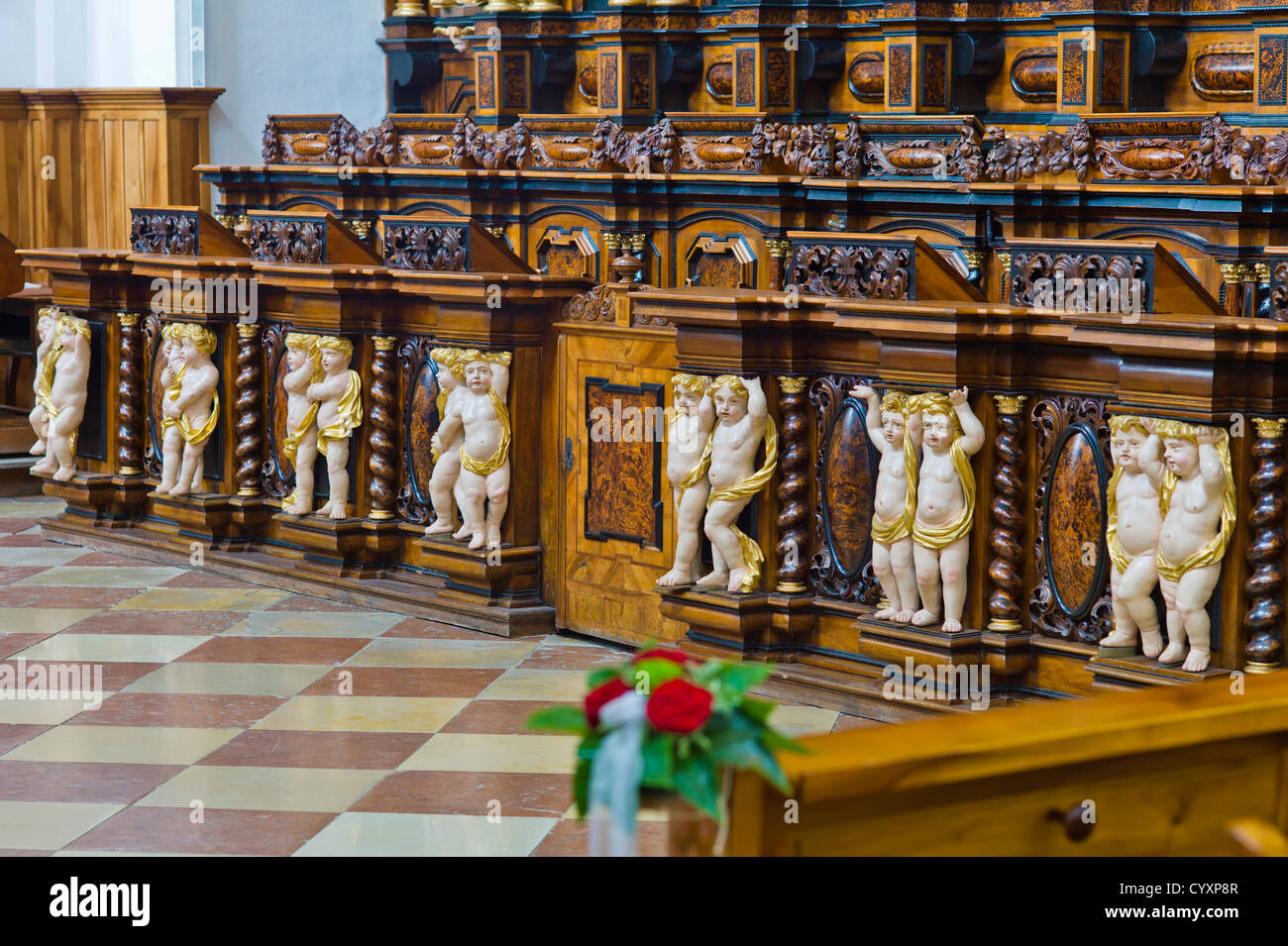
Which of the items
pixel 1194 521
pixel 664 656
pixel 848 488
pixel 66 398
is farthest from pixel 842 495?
pixel 66 398

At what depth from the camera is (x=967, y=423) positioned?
193 inches

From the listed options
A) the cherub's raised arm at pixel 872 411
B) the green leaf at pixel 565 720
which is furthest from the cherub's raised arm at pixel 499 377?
the green leaf at pixel 565 720

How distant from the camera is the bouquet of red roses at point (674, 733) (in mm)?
1971

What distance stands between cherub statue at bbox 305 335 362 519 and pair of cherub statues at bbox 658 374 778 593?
156cm

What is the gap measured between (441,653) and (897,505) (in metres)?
1.65

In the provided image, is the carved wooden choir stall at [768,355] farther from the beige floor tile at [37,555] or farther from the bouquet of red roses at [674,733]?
the bouquet of red roses at [674,733]

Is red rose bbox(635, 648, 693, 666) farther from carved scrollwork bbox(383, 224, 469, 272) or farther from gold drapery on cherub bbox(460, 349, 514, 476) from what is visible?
carved scrollwork bbox(383, 224, 469, 272)

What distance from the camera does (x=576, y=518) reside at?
607cm

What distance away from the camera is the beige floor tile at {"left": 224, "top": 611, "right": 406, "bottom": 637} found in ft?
20.2

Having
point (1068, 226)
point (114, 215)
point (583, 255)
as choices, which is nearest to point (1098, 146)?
point (1068, 226)

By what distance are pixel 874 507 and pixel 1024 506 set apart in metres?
0.41

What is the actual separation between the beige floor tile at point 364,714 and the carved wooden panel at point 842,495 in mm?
1109

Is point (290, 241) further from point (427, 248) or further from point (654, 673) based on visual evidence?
point (654, 673)

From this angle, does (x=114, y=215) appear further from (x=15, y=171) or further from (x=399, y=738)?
(x=399, y=738)
